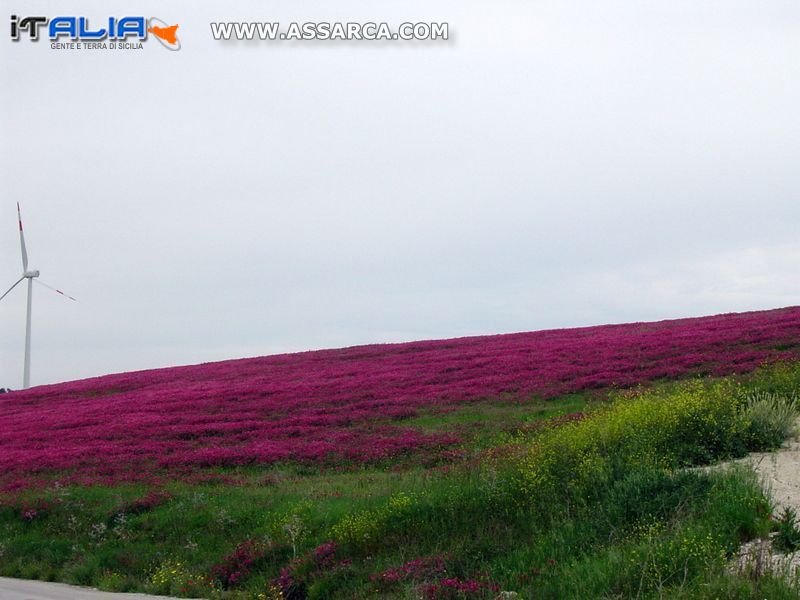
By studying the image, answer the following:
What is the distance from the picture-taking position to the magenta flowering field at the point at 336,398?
2050 cm

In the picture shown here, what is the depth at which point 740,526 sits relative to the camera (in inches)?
367

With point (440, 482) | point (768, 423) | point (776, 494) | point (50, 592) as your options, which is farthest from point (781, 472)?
point (50, 592)

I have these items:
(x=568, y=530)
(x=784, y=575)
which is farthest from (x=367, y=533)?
(x=784, y=575)

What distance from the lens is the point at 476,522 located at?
1179 centimetres

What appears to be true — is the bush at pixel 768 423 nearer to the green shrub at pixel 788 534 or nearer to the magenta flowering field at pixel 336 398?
the green shrub at pixel 788 534

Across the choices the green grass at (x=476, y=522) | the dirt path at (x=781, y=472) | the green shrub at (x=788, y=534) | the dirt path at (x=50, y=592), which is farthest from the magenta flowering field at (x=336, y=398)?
the green shrub at (x=788, y=534)

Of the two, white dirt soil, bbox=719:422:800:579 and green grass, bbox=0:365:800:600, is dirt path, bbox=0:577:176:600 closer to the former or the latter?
green grass, bbox=0:365:800:600

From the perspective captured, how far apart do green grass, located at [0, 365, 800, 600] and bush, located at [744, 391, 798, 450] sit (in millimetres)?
36

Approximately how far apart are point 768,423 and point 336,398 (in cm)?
1560

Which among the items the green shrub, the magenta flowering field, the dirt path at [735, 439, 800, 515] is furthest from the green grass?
the magenta flowering field

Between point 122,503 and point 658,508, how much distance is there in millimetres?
11604

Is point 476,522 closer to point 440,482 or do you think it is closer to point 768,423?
point 440,482

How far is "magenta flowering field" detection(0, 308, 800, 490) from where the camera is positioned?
20500 millimetres

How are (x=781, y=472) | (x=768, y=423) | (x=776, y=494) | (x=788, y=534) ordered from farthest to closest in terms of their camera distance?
1. (x=768, y=423)
2. (x=781, y=472)
3. (x=776, y=494)
4. (x=788, y=534)
